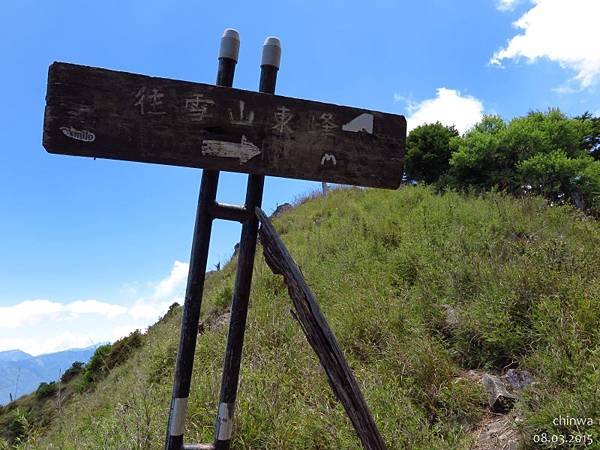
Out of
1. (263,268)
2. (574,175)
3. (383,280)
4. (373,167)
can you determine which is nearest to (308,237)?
(263,268)

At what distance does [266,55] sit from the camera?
2.28m

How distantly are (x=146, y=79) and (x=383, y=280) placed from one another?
4298 millimetres

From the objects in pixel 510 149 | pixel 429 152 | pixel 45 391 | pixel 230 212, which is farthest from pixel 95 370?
pixel 510 149

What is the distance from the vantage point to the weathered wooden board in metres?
1.80

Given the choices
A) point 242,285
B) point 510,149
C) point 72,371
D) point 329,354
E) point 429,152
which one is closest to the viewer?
point 329,354

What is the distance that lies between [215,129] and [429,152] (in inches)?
457

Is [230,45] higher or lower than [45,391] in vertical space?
higher

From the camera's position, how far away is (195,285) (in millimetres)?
2154

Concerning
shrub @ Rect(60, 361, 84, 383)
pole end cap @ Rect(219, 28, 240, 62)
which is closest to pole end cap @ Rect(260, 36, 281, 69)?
pole end cap @ Rect(219, 28, 240, 62)

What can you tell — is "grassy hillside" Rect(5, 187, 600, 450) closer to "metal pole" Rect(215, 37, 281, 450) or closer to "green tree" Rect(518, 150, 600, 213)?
"metal pole" Rect(215, 37, 281, 450)

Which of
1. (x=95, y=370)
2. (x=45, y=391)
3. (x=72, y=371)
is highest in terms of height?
(x=95, y=370)

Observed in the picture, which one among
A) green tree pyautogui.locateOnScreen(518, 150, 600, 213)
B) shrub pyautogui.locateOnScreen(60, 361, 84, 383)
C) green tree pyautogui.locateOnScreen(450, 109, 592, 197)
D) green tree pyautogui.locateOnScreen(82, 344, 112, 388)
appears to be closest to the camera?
green tree pyautogui.locateOnScreen(518, 150, 600, 213)

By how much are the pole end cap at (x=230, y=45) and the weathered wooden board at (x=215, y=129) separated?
0.99ft

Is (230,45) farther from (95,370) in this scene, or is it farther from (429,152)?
(95,370)
